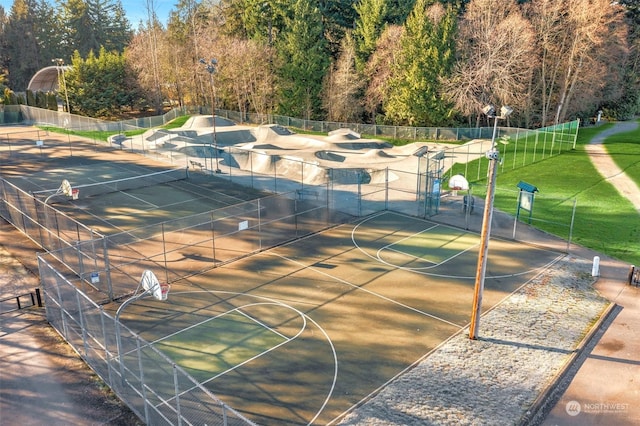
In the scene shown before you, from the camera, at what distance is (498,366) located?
12391 millimetres

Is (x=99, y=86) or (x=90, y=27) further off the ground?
(x=90, y=27)

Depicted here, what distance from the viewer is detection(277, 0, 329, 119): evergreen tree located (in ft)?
191

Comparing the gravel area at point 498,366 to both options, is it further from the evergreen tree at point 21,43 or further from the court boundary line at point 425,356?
the evergreen tree at point 21,43

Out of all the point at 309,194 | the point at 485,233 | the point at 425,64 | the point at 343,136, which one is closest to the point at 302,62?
the point at 425,64

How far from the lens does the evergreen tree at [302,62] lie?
5816 centimetres

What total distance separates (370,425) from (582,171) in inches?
1233

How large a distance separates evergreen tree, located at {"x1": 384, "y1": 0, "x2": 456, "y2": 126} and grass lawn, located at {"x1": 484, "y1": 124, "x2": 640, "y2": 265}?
1518 centimetres

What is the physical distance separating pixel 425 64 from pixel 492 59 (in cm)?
672

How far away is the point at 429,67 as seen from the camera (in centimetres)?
4906

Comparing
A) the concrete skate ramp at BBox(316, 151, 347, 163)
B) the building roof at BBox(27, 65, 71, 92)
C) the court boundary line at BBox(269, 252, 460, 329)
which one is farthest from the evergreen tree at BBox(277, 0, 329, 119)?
the court boundary line at BBox(269, 252, 460, 329)

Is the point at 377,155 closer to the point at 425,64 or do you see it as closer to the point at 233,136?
the point at 233,136

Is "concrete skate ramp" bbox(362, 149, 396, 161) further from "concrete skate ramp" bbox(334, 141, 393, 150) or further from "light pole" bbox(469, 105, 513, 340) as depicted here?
"light pole" bbox(469, 105, 513, 340)

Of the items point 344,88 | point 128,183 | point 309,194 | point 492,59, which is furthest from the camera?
point 344,88

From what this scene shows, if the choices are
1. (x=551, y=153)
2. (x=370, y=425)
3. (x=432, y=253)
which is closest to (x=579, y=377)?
(x=370, y=425)
